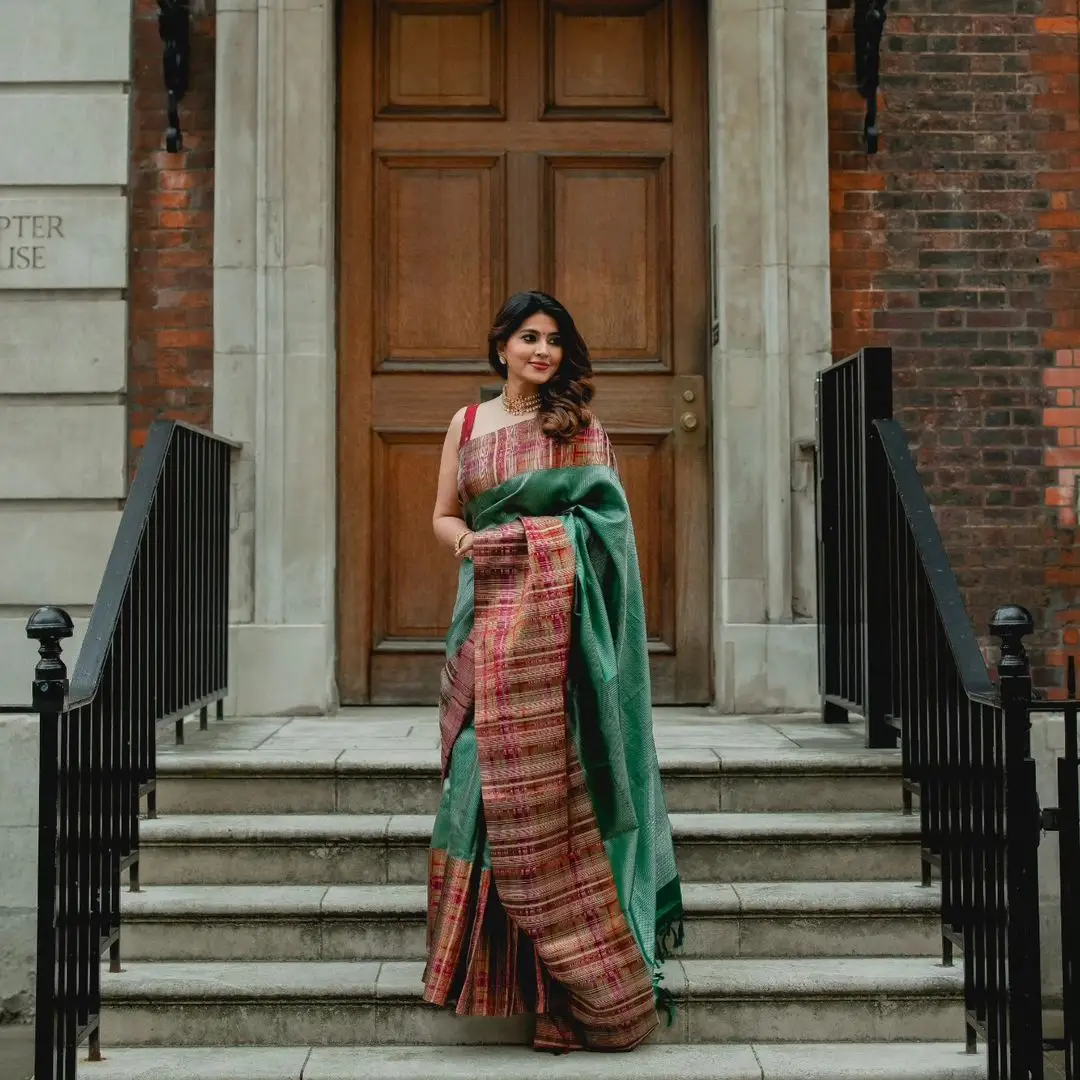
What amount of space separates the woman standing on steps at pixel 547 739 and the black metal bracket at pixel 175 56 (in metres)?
2.83

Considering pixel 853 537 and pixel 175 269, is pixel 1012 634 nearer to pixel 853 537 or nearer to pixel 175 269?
pixel 853 537

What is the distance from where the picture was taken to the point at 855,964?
153 inches

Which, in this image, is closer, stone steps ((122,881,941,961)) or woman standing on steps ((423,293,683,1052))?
woman standing on steps ((423,293,683,1052))

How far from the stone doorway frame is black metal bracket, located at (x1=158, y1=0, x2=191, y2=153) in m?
0.14

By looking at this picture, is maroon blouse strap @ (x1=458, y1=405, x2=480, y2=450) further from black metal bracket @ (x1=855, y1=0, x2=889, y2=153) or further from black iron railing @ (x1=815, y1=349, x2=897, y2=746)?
black metal bracket @ (x1=855, y1=0, x2=889, y2=153)

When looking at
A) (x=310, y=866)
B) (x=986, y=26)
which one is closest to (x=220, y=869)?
(x=310, y=866)

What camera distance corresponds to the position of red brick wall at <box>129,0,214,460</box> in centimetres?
589

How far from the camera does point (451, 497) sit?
3.75m

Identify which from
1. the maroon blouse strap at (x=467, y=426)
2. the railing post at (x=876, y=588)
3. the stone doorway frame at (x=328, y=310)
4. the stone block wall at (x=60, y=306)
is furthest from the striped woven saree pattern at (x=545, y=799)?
the stone block wall at (x=60, y=306)

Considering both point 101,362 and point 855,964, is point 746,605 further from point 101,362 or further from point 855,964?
point 101,362

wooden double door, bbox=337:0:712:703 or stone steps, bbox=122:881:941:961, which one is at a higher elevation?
wooden double door, bbox=337:0:712:703

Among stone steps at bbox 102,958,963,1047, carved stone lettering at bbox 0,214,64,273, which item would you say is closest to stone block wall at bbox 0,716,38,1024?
stone steps at bbox 102,958,963,1047

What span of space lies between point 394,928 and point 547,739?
2.90ft

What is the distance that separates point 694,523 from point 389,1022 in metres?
2.87
